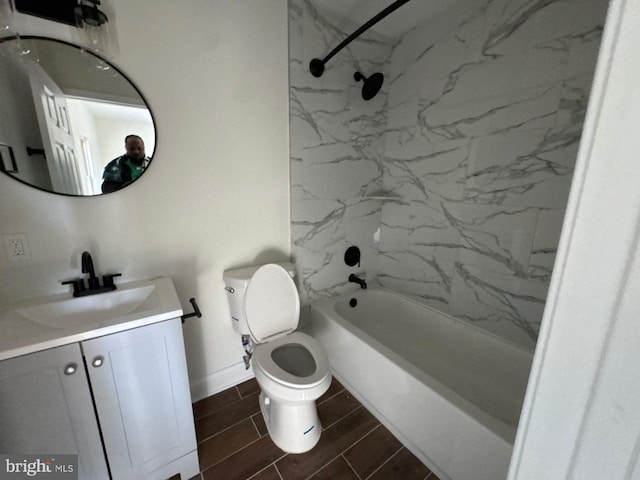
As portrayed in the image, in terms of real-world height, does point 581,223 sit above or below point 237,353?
above

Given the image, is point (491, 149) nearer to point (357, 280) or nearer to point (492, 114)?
point (492, 114)

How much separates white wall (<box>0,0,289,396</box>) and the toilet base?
575 millimetres

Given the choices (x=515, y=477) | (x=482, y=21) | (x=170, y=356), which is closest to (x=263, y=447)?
(x=170, y=356)

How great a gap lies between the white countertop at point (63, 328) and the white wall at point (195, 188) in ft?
0.38

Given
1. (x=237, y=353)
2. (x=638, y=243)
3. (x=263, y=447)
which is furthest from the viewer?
(x=237, y=353)

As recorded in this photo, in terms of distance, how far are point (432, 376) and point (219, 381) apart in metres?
1.41

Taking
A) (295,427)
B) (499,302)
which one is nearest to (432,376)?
(499,302)

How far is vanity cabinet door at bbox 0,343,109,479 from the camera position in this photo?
2.82ft

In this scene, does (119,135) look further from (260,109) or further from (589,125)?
(589,125)

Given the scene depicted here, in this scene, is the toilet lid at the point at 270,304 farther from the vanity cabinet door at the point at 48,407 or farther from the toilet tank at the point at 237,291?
the vanity cabinet door at the point at 48,407

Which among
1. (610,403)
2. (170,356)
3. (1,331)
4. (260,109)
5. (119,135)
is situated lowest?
(170,356)

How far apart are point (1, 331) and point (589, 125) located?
1678 mm

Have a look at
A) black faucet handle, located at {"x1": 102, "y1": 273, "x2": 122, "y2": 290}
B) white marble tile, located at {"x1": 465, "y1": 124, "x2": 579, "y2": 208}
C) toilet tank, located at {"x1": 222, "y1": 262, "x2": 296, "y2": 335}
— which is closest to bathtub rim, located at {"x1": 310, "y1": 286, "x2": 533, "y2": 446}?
toilet tank, located at {"x1": 222, "y1": 262, "x2": 296, "y2": 335}

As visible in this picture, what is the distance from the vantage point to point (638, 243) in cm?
27
